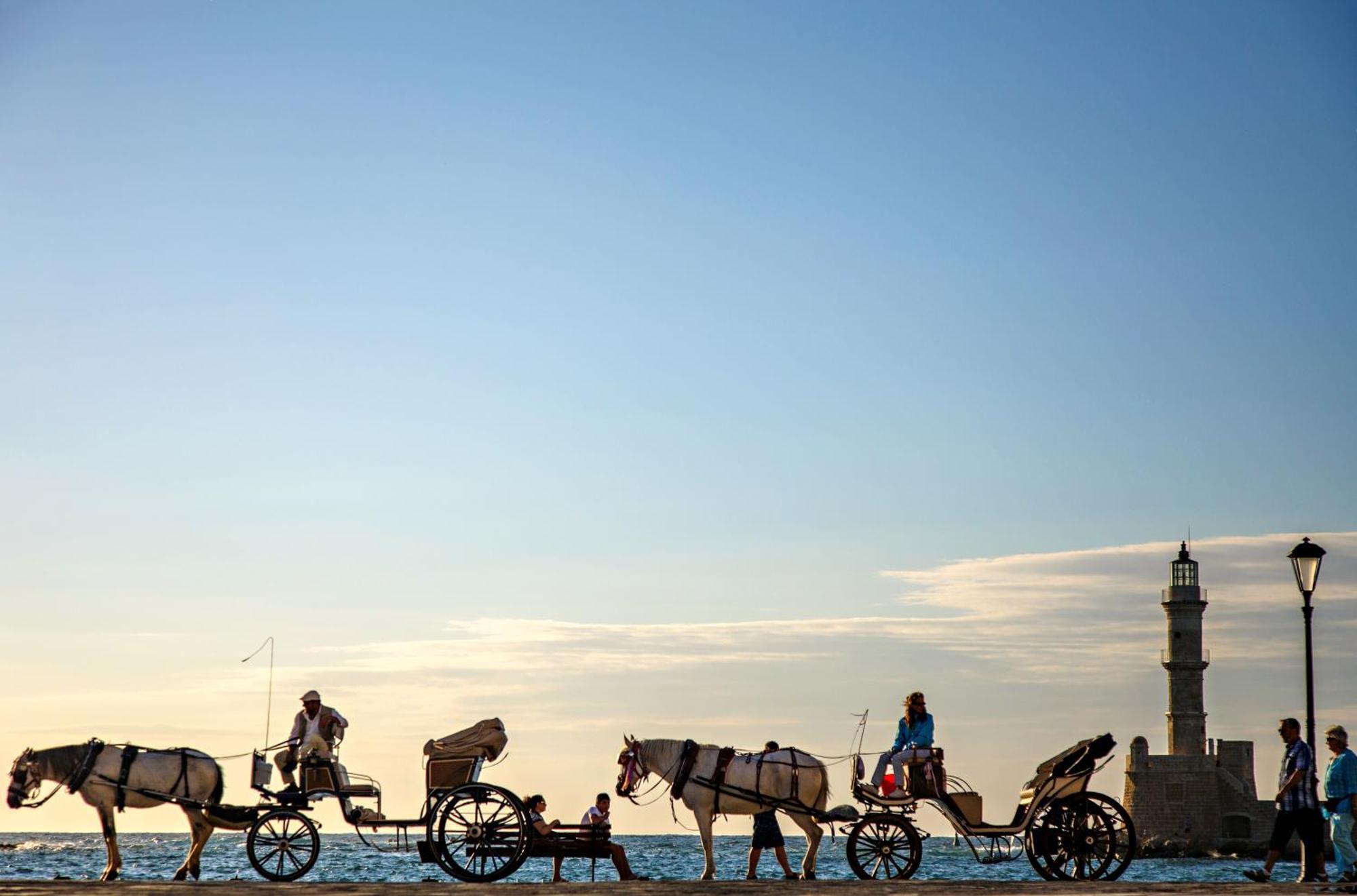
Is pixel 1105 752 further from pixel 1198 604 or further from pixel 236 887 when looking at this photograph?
pixel 1198 604

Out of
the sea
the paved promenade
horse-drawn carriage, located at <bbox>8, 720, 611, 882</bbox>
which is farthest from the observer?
the sea

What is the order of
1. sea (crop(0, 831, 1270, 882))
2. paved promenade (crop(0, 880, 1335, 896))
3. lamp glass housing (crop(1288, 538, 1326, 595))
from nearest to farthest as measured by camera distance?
paved promenade (crop(0, 880, 1335, 896))
lamp glass housing (crop(1288, 538, 1326, 595))
sea (crop(0, 831, 1270, 882))

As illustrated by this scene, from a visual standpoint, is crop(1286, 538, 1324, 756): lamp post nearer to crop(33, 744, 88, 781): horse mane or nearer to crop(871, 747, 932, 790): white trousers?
crop(871, 747, 932, 790): white trousers

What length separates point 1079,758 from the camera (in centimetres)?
1669

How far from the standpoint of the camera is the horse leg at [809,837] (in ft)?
57.7

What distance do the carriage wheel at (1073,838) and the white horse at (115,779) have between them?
8427 millimetres

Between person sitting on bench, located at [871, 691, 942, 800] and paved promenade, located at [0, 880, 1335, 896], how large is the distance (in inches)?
79.5

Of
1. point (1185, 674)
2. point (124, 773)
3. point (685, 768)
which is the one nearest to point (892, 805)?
point (685, 768)

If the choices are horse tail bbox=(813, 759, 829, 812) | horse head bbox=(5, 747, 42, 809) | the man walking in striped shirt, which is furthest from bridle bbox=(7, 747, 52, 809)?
the man walking in striped shirt

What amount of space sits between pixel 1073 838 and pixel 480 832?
232 inches

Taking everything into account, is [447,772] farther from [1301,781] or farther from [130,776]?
[1301,781]

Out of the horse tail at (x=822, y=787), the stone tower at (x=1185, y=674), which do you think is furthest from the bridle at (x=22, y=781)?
the stone tower at (x=1185, y=674)

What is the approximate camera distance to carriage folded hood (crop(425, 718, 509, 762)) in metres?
16.7

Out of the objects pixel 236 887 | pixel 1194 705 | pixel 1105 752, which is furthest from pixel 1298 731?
pixel 1194 705
